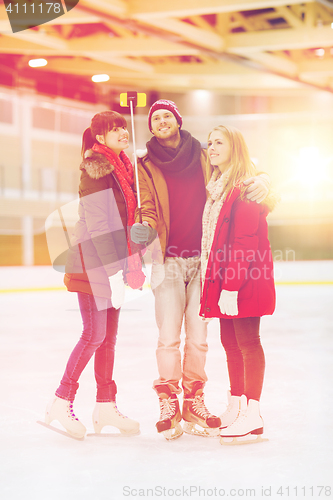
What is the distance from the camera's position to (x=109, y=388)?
2512 mm

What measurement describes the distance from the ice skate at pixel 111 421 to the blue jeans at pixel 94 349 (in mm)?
39

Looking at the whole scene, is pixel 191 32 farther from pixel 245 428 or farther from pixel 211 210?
pixel 245 428

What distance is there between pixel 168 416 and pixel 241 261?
791 mm

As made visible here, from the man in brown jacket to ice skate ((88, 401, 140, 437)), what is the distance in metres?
0.15

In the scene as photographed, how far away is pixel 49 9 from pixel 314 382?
8082 millimetres

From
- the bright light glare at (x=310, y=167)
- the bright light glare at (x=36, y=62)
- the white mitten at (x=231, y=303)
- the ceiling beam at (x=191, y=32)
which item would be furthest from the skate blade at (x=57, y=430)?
the bright light glare at (x=310, y=167)

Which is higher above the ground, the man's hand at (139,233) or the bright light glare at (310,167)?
the bright light glare at (310,167)

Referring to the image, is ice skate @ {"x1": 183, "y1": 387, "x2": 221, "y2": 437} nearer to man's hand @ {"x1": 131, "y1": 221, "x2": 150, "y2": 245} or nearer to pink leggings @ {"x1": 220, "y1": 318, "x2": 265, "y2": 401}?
pink leggings @ {"x1": 220, "y1": 318, "x2": 265, "y2": 401}

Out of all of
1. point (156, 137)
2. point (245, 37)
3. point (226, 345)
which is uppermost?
point (245, 37)

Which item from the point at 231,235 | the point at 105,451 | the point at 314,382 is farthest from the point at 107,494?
the point at 314,382

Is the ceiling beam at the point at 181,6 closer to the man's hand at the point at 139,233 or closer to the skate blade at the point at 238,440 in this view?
the man's hand at the point at 139,233

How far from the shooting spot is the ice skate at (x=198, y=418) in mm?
2430

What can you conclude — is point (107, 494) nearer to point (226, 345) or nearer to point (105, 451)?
point (105, 451)

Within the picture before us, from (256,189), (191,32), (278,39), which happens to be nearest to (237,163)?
(256,189)
